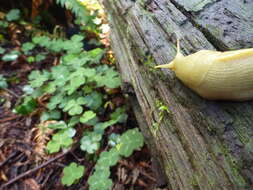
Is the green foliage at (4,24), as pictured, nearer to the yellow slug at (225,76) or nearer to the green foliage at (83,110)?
the green foliage at (83,110)

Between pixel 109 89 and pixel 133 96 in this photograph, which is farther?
pixel 109 89

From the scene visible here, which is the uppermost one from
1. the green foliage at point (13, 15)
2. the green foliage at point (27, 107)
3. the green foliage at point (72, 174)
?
the green foliage at point (13, 15)

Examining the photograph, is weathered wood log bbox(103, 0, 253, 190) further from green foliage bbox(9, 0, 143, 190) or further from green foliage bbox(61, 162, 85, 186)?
green foliage bbox(61, 162, 85, 186)

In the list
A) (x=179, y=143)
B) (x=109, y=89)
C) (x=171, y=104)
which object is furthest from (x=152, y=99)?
(x=109, y=89)

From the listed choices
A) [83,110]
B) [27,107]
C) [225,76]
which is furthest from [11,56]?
[225,76]

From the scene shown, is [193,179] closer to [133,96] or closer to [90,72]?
[133,96]

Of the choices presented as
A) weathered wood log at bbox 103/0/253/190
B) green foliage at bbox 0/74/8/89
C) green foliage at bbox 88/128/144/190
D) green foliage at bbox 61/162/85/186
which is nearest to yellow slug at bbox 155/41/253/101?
weathered wood log at bbox 103/0/253/190

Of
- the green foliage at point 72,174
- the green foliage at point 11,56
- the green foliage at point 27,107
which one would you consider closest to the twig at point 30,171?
the green foliage at point 72,174
